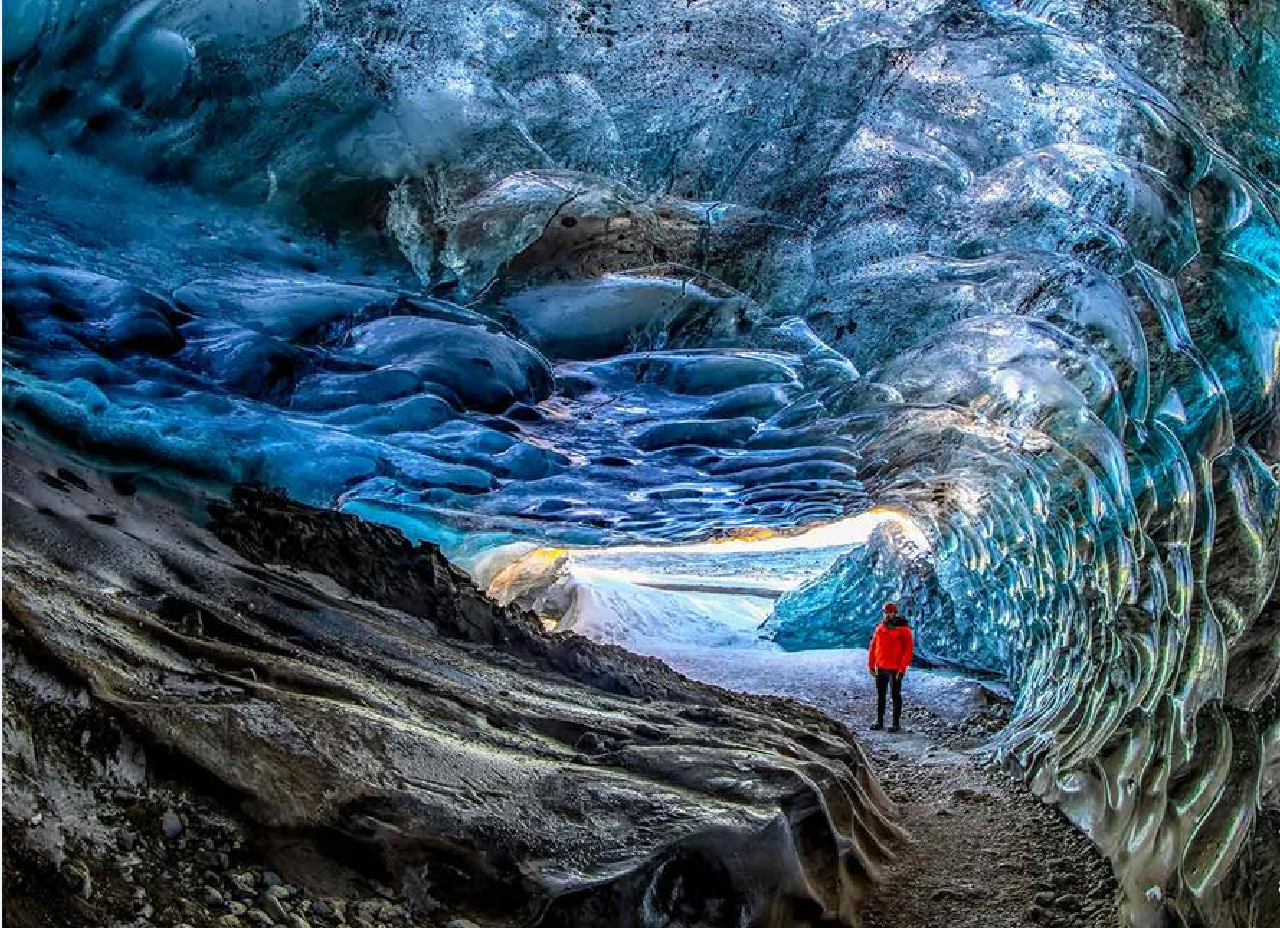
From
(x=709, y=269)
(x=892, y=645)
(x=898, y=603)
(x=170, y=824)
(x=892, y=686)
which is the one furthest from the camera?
(x=898, y=603)

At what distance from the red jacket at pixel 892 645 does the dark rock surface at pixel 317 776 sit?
3.13 meters

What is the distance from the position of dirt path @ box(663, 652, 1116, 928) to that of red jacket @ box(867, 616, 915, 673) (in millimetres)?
887

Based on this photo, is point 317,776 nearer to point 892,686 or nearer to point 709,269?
point 709,269

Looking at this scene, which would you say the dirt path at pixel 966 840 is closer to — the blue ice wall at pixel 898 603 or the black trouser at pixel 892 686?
the black trouser at pixel 892 686

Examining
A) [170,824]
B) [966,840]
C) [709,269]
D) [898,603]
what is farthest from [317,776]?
[898,603]

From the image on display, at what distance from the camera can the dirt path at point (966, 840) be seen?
6.50 m

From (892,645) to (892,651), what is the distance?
0.11 metres

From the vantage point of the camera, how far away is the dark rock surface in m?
3.96

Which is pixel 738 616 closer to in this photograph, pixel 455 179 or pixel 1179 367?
pixel 1179 367

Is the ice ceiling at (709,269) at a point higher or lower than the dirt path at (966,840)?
higher

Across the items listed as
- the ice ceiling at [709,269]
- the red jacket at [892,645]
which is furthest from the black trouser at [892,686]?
the ice ceiling at [709,269]

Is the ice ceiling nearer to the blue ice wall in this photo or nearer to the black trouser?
the black trouser

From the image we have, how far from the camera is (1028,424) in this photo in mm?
7562

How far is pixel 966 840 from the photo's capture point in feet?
26.2
